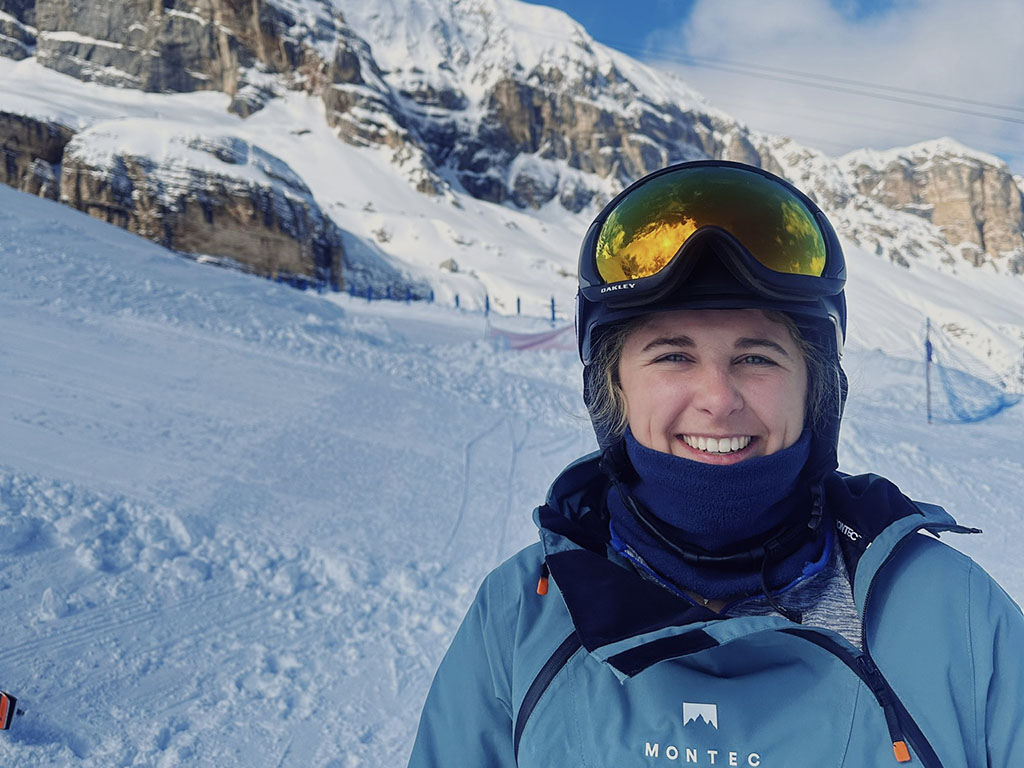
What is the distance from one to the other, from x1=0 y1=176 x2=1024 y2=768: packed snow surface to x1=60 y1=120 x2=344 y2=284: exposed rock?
2405cm

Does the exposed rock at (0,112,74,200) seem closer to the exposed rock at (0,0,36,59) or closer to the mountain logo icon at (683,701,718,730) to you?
the mountain logo icon at (683,701,718,730)

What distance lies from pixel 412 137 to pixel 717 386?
287ft

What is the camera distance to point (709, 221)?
1528 millimetres

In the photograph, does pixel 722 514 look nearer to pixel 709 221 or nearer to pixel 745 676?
pixel 745 676

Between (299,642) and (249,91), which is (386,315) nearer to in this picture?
(299,642)

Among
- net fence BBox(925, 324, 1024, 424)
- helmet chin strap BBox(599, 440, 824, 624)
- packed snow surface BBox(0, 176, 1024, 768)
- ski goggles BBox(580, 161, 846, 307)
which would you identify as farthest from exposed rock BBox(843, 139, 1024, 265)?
helmet chin strap BBox(599, 440, 824, 624)

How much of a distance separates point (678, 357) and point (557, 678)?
0.70 meters

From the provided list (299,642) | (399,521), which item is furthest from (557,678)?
(399,521)

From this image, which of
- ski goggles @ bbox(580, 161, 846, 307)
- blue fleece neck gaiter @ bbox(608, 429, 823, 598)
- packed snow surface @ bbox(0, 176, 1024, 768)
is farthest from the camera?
packed snow surface @ bbox(0, 176, 1024, 768)

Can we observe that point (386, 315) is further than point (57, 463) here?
Yes

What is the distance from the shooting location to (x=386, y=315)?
57.9ft

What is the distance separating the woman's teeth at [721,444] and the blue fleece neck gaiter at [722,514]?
0.05 metres

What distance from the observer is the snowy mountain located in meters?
36.4

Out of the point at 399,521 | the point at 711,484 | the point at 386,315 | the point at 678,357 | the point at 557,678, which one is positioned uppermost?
the point at 678,357
